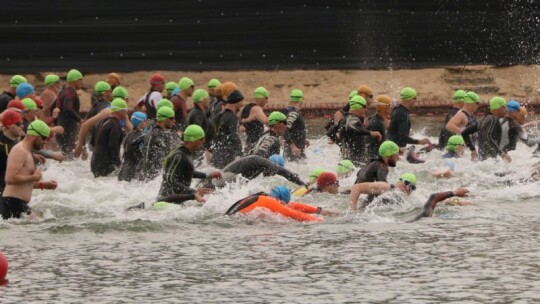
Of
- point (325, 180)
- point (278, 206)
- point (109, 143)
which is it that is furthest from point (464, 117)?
point (278, 206)

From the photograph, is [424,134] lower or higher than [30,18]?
lower

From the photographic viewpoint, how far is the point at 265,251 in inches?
632

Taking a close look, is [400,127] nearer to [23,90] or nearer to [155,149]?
[155,149]

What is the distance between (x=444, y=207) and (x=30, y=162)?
5.33 metres

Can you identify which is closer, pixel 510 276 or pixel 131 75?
pixel 510 276

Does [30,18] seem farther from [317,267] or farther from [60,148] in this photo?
[317,267]

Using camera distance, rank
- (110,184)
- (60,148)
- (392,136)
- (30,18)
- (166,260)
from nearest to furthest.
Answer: (166,260) < (110,184) < (392,136) < (60,148) < (30,18)

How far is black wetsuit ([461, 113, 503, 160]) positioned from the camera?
22219 mm

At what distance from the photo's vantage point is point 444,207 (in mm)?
18781

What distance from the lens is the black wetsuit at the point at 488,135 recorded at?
22.2 metres

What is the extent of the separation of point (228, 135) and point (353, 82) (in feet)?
31.4

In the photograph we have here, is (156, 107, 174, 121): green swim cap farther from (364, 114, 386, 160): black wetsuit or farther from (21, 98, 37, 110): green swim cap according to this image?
(364, 114, 386, 160): black wetsuit

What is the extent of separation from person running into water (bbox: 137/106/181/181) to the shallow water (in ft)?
0.68

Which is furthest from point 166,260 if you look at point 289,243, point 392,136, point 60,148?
point 60,148
